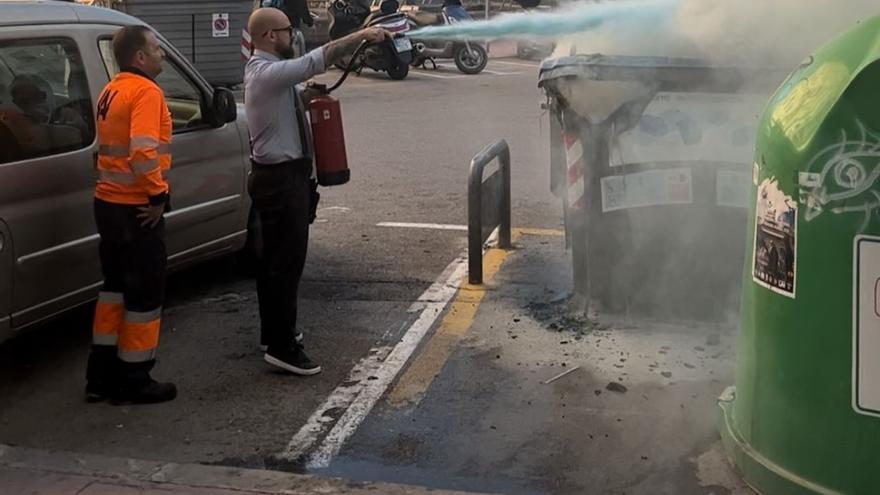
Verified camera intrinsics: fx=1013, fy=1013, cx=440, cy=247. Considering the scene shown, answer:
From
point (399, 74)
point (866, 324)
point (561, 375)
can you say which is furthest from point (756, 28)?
point (399, 74)

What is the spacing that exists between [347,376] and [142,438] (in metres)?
1.09

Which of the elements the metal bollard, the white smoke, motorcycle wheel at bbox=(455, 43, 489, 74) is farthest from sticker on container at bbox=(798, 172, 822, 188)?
motorcycle wheel at bbox=(455, 43, 489, 74)

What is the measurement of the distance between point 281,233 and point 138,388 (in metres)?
0.99

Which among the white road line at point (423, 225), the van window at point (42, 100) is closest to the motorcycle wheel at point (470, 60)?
the white road line at point (423, 225)

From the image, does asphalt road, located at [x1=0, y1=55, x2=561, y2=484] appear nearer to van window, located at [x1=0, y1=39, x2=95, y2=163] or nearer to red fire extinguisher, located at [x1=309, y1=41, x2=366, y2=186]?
red fire extinguisher, located at [x1=309, y1=41, x2=366, y2=186]

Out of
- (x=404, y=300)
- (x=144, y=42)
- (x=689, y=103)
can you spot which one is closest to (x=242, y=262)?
(x=404, y=300)

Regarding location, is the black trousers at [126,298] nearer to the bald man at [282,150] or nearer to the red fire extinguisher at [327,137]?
the bald man at [282,150]

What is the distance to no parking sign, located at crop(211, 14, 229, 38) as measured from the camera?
14.1m

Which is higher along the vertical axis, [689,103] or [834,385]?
[689,103]

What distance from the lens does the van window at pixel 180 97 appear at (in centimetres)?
592

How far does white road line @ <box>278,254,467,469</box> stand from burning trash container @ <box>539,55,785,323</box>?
99 centimetres

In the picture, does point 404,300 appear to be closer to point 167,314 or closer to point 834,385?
point 167,314

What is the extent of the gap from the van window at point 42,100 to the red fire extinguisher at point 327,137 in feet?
3.71

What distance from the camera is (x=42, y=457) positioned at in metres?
4.20
